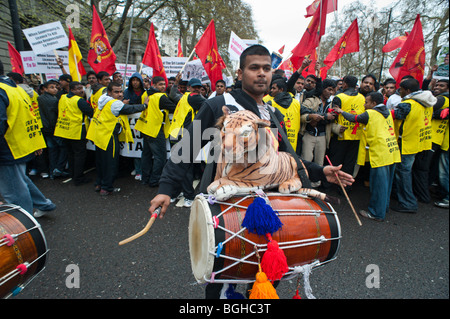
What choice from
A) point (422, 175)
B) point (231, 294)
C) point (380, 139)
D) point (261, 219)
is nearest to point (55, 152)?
point (231, 294)

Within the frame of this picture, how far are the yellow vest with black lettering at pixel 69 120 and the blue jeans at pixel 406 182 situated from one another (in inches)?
245

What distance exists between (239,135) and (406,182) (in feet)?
14.6

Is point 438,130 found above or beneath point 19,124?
above

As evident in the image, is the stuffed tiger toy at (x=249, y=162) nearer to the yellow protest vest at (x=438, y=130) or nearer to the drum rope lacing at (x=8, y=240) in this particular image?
the drum rope lacing at (x=8, y=240)

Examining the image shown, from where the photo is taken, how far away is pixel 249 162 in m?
1.44

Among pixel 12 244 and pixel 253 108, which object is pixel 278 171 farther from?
pixel 12 244

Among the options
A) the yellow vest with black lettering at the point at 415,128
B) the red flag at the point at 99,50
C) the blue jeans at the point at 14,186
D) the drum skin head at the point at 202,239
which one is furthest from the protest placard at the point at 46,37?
the yellow vest with black lettering at the point at 415,128

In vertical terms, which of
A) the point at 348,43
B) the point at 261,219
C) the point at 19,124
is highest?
the point at 348,43

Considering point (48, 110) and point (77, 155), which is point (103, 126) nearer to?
point (77, 155)

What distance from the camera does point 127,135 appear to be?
204 inches

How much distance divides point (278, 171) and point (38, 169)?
6.13m

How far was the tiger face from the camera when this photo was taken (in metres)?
1.30

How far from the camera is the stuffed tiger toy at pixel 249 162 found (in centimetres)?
132
